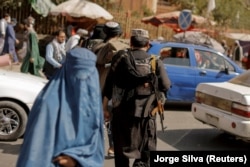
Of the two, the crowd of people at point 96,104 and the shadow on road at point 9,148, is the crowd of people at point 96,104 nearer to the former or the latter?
the crowd of people at point 96,104

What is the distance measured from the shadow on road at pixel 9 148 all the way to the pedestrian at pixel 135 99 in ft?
7.62

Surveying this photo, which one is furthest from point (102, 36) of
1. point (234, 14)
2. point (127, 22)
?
point (234, 14)

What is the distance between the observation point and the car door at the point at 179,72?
11953 mm

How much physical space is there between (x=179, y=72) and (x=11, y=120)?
4.99 m

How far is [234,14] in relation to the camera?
1705 inches

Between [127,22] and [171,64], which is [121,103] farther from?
[127,22]

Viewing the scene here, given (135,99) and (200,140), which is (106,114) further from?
(200,140)

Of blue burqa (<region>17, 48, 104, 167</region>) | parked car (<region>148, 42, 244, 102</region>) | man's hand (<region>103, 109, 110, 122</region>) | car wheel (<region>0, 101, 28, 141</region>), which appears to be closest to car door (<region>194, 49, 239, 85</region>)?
parked car (<region>148, 42, 244, 102</region>)

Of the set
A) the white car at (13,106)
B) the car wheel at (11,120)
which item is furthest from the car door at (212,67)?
the car wheel at (11,120)

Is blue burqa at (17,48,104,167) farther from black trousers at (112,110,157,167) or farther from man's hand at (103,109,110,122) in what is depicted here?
man's hand at (103,109,110,122)

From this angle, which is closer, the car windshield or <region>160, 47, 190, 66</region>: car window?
the car windshield

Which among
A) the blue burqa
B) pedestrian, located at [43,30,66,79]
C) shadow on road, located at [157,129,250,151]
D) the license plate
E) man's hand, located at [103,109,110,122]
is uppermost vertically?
the blue burqa

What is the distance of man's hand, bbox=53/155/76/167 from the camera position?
3265 millimetres

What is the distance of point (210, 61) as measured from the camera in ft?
40.1
